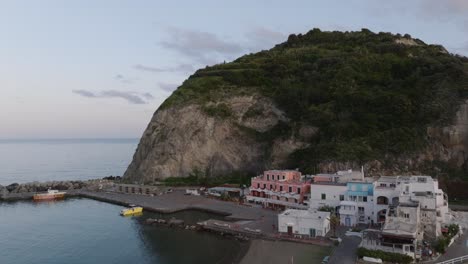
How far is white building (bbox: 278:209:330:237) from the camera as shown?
36281mm

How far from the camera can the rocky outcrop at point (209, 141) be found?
67812 mm

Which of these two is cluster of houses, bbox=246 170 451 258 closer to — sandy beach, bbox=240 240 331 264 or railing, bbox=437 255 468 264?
railing, bbox=437 255 468 264

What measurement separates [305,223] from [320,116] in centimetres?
2975

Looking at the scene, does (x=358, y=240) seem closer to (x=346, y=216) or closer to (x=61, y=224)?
(x=346, y=216)

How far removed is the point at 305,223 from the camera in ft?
120

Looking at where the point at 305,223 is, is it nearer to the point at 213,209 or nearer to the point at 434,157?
the point at 213,209

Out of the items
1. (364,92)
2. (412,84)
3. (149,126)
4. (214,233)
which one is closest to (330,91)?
(364,92)

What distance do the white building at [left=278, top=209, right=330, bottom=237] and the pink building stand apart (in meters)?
8.00

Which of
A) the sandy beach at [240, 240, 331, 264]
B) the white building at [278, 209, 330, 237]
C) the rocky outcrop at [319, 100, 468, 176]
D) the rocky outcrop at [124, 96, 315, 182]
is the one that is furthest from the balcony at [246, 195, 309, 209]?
the rocky outcrop at [124, 96, 315, 182]

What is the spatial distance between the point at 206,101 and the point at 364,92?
27181mm

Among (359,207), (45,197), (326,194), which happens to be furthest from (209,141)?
(359,207)

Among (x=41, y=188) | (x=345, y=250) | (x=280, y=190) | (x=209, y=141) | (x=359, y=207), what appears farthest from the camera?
(x=41, y=188)

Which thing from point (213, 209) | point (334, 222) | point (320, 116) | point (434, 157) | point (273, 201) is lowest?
point (213, 209)

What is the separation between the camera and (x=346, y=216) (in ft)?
128
